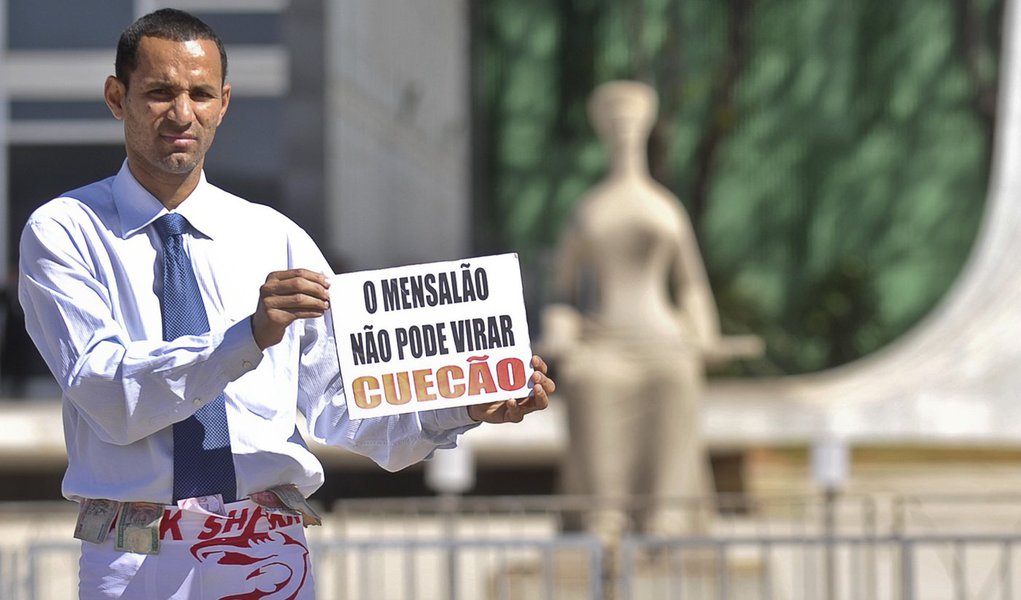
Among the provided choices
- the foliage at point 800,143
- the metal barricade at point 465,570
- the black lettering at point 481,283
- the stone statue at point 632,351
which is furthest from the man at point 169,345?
the foliage at point 800,143

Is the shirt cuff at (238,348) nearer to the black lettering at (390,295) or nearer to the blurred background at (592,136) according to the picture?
the black lettering at (390,295)

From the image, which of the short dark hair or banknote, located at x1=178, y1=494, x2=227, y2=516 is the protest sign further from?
the short dark hair

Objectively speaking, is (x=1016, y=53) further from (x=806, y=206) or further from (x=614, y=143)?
(x=614, y=143)

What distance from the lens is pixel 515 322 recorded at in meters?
2.47

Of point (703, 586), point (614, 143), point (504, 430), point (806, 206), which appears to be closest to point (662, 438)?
point (703, 586)

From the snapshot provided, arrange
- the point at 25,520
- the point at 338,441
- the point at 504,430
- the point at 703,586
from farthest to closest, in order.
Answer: the point at 504,430, the point at 25,520, the point at 703,586, the point at 338,441

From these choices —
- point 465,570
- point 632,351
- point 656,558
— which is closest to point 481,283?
point 656,558

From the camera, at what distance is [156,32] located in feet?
7.68

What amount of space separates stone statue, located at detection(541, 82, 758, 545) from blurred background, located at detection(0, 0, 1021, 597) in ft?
28.7

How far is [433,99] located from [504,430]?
7.13 meters

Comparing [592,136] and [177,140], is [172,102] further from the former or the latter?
[592,136]

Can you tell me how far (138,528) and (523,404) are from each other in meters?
0.55

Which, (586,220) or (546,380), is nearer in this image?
(546,380)

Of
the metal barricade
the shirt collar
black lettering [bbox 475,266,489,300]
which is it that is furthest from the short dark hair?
the metal barricade
